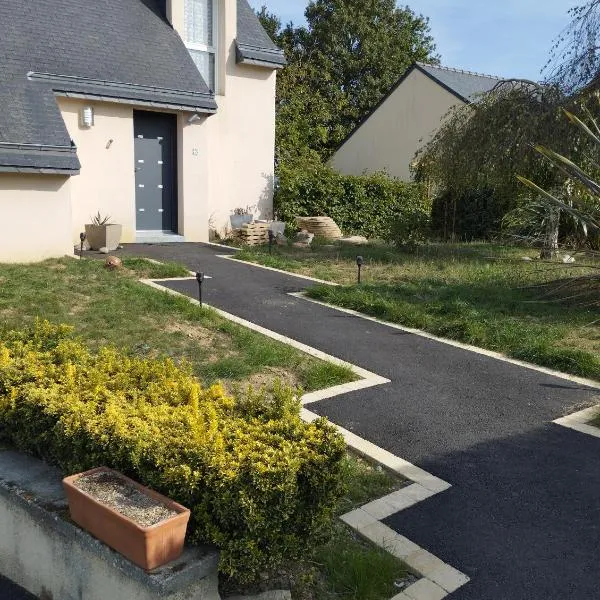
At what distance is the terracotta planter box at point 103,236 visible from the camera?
1252 cm

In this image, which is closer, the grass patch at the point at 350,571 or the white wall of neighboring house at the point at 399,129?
the grass patch at the point at 350,571

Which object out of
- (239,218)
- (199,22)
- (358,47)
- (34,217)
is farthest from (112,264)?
(358,47)

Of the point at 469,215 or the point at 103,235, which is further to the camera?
the point at 469,215

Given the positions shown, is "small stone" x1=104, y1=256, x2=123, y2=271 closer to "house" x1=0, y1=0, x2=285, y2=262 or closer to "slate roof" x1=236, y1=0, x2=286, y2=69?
"house" x1=0, y1=0, x2=285, y2=262

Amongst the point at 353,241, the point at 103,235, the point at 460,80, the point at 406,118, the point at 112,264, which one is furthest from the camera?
the point at 406,118

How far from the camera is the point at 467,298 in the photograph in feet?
31.7

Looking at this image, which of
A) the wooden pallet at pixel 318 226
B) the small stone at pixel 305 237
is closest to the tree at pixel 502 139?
the wooden pallet at pixel 318 226

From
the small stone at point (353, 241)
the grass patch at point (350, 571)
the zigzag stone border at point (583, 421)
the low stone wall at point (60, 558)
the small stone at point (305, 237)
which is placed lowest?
the grass patch at point (350, 571)

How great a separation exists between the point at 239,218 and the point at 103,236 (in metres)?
4.17

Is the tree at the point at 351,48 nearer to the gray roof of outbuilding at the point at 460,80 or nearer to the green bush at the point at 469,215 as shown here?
the gray roof of outbuilding at the point at 460,80

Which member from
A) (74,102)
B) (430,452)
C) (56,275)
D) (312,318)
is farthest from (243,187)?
(430,452)

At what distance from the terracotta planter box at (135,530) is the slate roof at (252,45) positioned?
14161 millimetres

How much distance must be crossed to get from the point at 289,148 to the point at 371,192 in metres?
6.85

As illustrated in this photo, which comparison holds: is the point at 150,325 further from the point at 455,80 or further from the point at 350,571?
the point at 455,80
